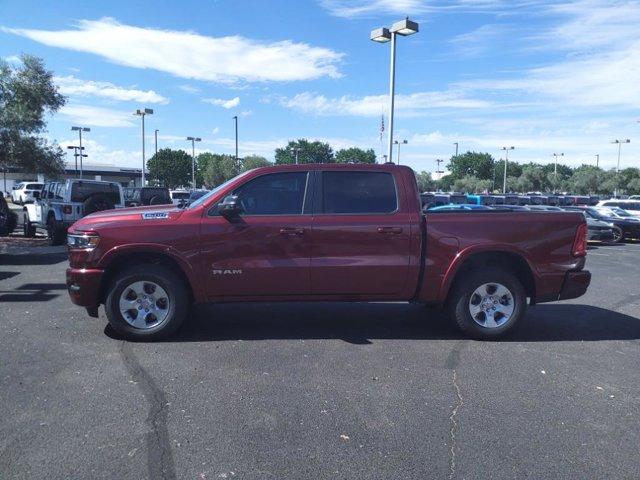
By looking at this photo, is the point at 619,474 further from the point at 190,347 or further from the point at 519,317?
the point at 190,347

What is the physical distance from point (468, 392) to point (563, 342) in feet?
7.23

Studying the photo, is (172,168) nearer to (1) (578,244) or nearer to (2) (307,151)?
(2) (307,151)

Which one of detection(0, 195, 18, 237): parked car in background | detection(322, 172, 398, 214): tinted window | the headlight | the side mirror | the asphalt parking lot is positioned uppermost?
detection(322, 172, 398, 214): tinted window

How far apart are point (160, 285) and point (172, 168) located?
94.7 m

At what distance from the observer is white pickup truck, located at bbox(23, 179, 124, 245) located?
583 inches

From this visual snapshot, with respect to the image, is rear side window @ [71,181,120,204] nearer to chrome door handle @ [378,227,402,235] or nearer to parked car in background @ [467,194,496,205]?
chrome door handle @ [378,227,402,235]

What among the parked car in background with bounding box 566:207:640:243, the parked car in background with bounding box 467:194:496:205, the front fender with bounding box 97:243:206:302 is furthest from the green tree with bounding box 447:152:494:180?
the front fender with bounding box 97:243:206:302

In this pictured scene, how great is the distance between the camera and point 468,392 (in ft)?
15.0

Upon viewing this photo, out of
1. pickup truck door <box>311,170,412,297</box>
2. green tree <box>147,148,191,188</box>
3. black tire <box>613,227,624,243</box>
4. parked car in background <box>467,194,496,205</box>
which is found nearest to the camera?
pickup truck door <box>311,170,412,297</box>

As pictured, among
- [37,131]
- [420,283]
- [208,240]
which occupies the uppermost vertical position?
[37,131]

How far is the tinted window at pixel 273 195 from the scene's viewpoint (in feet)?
19.5

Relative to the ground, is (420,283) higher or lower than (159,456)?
higher

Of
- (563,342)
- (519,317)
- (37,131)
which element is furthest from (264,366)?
(37,131)

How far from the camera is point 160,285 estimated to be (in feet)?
19.1
